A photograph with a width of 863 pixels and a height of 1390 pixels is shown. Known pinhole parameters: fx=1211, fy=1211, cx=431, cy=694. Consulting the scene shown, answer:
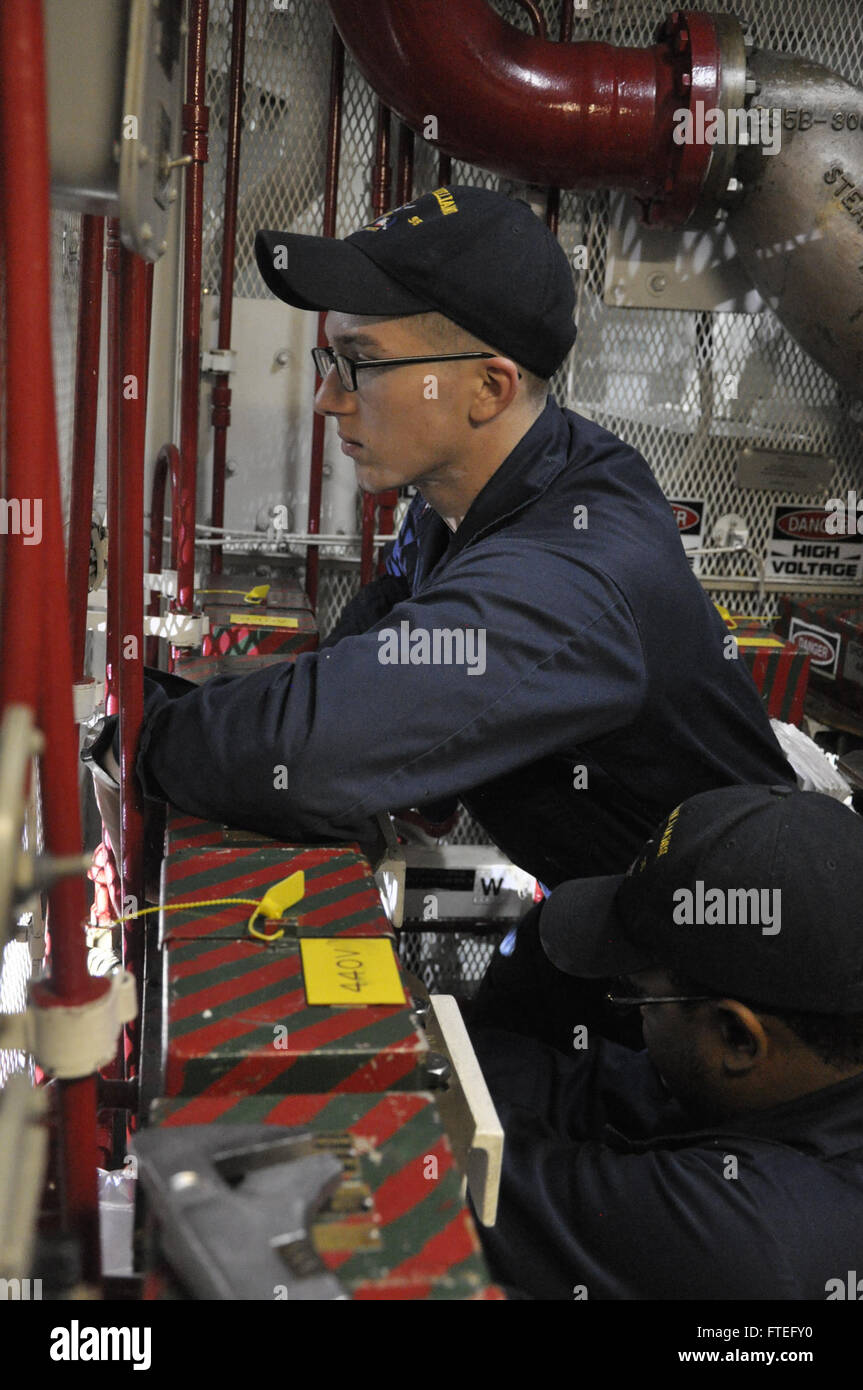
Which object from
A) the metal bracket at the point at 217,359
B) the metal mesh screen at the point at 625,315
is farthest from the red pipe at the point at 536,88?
the metal bracket at the point at 217,359

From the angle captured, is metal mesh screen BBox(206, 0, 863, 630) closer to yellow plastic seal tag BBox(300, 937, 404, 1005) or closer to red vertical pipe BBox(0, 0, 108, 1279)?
yellow plastic seal tag BBox(300, 937, 404, 1005)

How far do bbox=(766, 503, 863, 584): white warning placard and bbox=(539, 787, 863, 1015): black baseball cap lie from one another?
5.72 feet

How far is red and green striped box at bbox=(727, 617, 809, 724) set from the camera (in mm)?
2486

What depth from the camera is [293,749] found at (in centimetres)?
119

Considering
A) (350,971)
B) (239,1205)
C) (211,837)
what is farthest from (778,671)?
(239,1205)

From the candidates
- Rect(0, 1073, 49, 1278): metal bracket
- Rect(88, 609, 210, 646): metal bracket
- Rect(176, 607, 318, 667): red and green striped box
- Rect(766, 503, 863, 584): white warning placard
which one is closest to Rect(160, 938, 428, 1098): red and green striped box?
Rect(0, 1073, 49, 1278): metal bracket

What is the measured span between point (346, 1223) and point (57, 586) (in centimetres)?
39

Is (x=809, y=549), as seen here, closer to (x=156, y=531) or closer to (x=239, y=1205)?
(x=156, y=531)

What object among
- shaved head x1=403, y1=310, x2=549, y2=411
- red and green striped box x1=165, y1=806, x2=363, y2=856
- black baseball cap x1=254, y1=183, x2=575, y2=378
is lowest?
red and green striped box x1=165, y1=806, x2=363, y2=856

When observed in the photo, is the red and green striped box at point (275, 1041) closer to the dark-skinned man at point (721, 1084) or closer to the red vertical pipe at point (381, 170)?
the dark-skinned man at point (721, 1084)

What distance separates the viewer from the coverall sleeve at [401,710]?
1202 mm

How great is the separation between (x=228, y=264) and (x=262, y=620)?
859mm

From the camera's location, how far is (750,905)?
3.65ft
